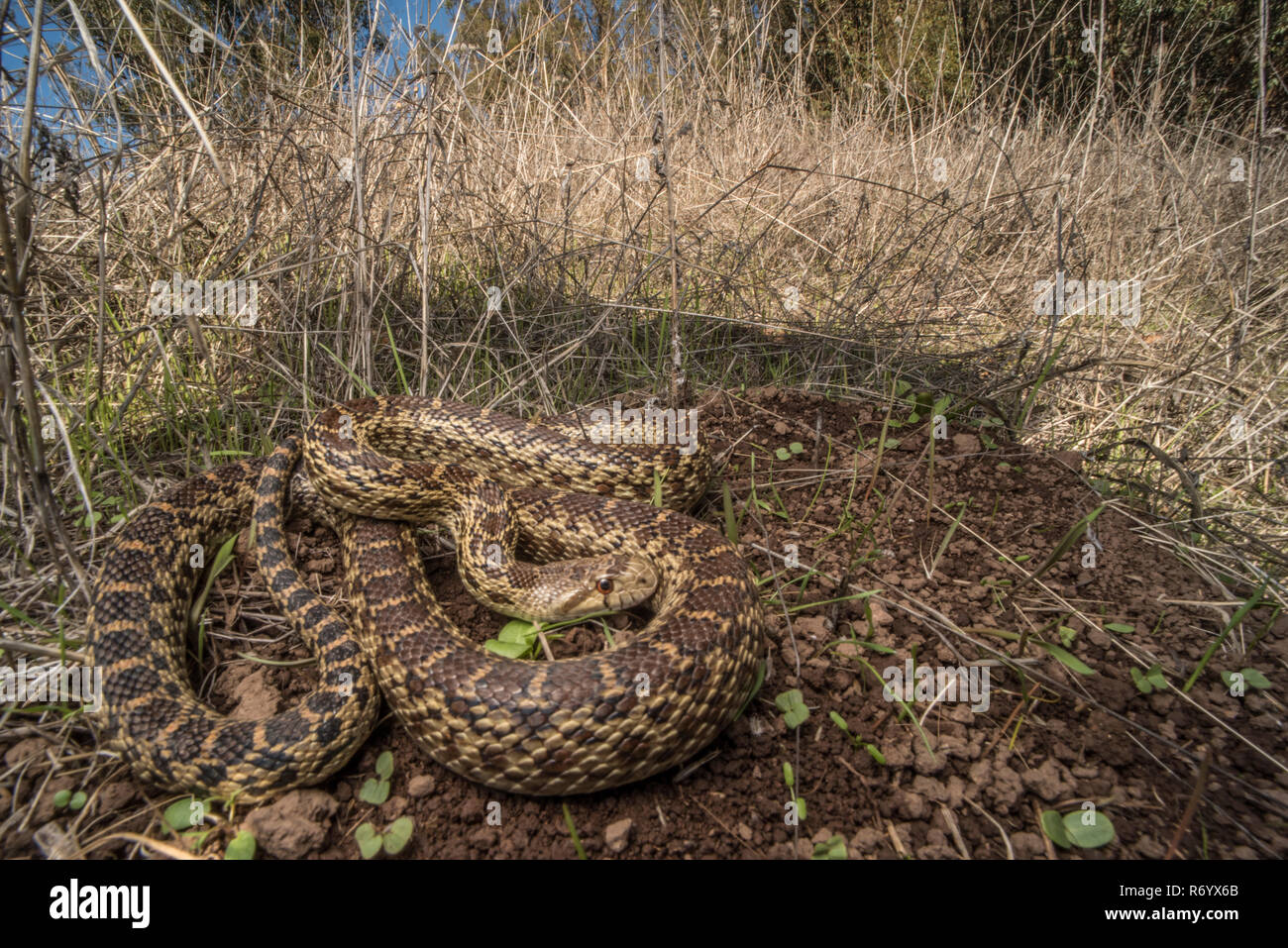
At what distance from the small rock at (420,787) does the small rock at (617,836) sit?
84 centimetres

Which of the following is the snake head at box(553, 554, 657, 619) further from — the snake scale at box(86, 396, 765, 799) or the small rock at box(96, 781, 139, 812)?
the small rock at box(96, 781, 139, 812)

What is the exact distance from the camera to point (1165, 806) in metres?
2.79

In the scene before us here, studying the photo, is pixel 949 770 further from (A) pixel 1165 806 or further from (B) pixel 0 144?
(B) pixel 0 144

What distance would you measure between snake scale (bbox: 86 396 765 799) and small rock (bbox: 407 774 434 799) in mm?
128

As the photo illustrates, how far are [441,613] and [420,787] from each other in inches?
40.2

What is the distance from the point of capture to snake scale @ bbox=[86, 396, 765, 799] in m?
2.93

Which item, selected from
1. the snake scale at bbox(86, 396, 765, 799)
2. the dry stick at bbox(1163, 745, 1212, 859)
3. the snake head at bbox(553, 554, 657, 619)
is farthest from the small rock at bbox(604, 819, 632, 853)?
the dry stick at bbox(1163, 745, 1212, 859)

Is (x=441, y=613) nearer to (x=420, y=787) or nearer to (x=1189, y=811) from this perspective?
(x=420, y=787)

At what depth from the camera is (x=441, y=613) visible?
380cm

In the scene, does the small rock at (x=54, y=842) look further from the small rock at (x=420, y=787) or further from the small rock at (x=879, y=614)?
the small rock at (x=879, y=614)

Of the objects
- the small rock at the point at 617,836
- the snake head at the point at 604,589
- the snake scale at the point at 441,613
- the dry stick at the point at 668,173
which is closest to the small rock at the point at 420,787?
the snake scale at the point at 441,613

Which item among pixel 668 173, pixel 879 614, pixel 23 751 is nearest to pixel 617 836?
pixel 879 614

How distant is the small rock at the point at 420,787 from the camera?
2980 millimetres

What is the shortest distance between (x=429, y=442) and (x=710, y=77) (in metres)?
7.27
